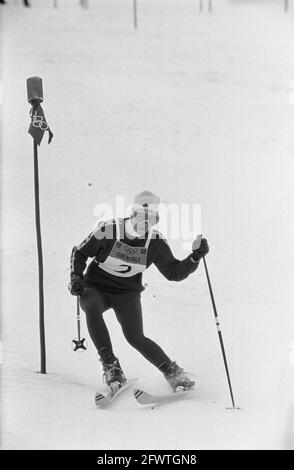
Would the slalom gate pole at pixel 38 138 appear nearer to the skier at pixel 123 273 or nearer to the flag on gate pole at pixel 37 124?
the flag on gate pole at pixel 37 124

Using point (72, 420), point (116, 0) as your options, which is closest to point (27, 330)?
point (72, 420)

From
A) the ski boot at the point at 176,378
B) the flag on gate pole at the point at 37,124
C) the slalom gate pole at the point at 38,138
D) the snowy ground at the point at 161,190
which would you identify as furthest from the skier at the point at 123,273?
the flag on gate pole at the point at 37,124

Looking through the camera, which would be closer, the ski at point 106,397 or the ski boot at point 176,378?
the ski at point 106,397

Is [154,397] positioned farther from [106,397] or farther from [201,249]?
[201,249]

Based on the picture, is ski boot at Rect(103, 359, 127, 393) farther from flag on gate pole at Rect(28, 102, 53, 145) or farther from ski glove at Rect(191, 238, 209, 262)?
flag on gate pole at Rect(28, 102, 53, 145)

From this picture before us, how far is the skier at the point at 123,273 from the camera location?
4523 mm

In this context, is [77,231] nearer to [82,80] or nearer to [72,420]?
[72,420]

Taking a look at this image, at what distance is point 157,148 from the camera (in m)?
8.52

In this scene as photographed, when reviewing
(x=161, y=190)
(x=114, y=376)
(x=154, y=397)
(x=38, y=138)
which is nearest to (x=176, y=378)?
(x=154, y=397)

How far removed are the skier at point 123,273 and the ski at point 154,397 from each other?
0.05 meters

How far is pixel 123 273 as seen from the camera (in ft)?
15.1

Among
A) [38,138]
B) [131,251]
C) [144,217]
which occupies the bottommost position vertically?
[131,251]
